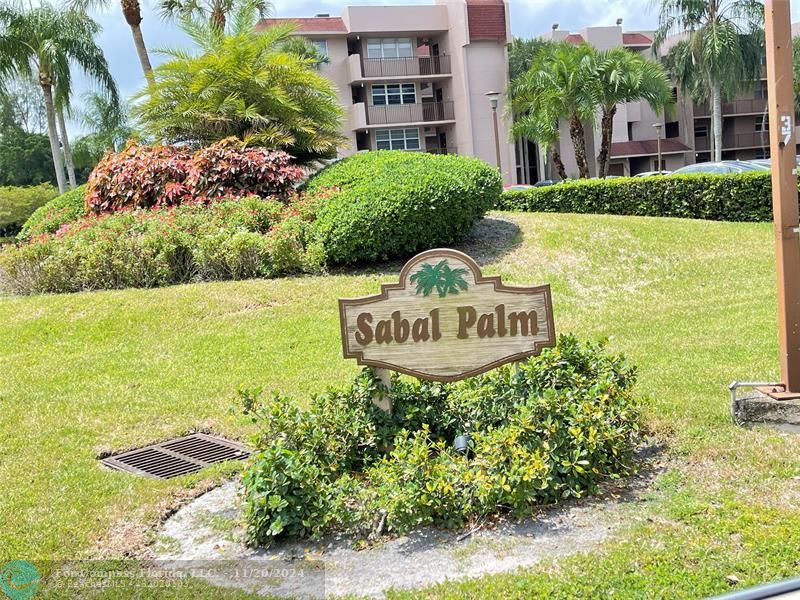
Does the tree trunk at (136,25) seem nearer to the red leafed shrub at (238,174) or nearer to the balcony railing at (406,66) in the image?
the red leafed shrub at (238,174)

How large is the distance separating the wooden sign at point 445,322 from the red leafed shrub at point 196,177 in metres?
8.25

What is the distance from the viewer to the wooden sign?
4.45 meters

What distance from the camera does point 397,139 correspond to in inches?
1409

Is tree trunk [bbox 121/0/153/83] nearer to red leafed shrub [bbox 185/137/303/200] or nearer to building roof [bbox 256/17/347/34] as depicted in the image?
red leafed shrub [bbox 185/137/303/200]

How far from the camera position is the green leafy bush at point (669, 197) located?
589 inches

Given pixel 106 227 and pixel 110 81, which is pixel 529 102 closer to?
pixel 110 81

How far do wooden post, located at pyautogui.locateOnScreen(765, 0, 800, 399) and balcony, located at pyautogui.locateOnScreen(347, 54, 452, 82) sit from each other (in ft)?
104

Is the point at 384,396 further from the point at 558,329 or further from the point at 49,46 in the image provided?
the point at 49,46

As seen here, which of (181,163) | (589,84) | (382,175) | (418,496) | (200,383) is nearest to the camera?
(418,496)

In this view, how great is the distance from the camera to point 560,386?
462cm

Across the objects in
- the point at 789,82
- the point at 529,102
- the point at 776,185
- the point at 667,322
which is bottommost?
the point at 667,322

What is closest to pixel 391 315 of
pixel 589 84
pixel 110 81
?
pixel 589 84

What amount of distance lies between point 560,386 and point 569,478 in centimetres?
73

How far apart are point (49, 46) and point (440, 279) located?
2410 cm
